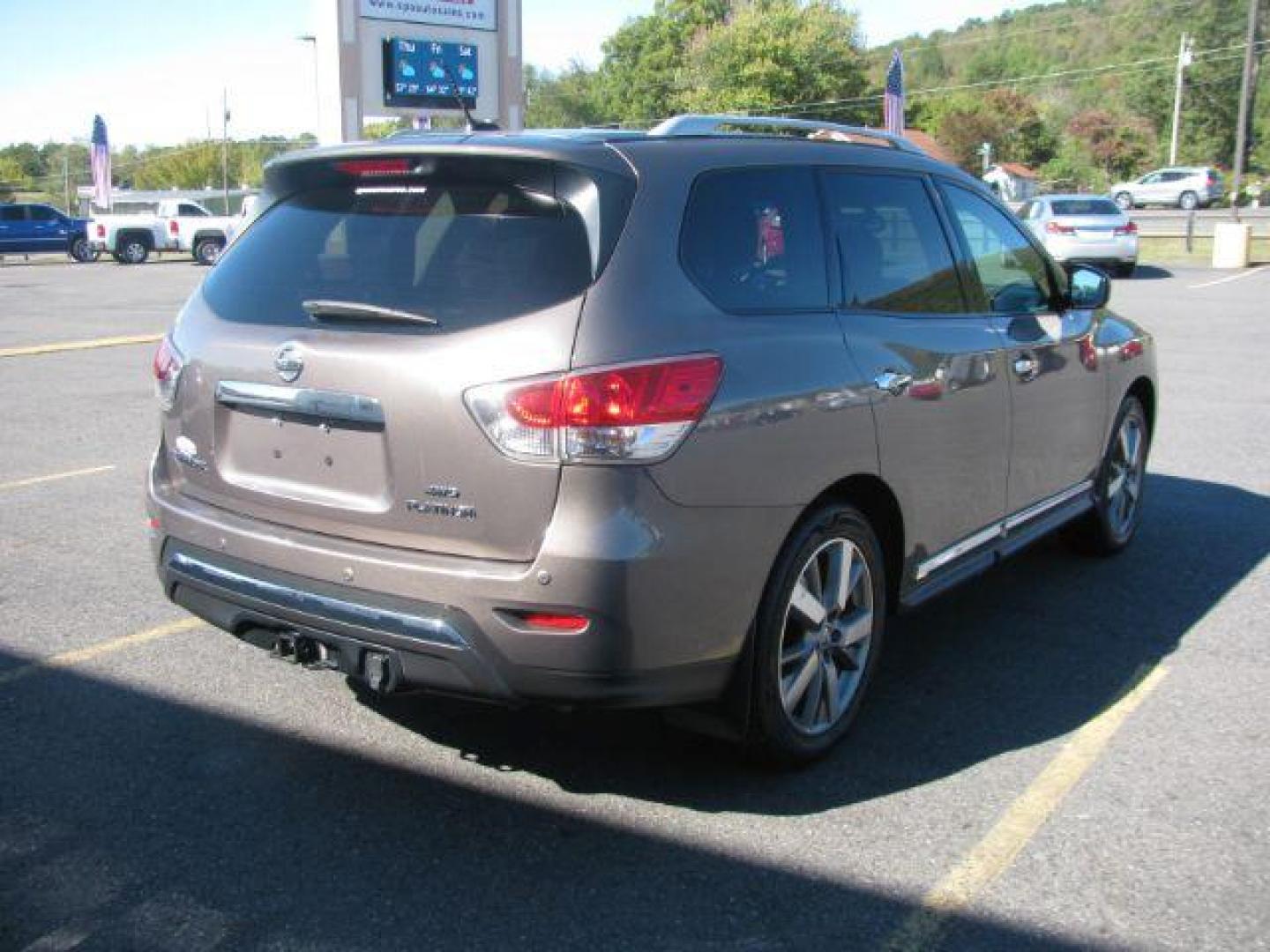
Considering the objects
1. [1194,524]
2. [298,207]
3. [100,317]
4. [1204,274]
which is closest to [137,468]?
[298,207]

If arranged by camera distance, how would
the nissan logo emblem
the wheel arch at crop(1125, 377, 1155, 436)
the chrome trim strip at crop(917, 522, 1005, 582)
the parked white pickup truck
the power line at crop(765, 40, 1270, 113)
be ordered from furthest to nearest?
1. the power line at crop(765, 40, 1270, 113)
2. the parked white pickup truck
3. the wheel arch at crop(1125, 377, 1155, 436)
4. the chrome trim strip at crop(917, 522, 1005, 582)
5. the nissan logo emblem

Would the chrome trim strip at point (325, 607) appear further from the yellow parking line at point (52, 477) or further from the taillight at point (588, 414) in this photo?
the yellow parking line at point (52, 477)

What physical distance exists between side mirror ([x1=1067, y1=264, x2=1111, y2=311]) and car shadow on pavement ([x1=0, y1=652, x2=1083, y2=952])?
3003 millimetres

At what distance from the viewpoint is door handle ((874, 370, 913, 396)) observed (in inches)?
154

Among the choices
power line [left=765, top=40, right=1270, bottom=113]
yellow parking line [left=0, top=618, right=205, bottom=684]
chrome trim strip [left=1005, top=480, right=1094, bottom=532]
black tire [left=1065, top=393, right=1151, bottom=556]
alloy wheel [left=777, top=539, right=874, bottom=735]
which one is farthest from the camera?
power line [left=765, top=40, right=1270, bottom=113]

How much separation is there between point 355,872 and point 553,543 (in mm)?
980

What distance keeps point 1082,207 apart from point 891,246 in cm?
2363

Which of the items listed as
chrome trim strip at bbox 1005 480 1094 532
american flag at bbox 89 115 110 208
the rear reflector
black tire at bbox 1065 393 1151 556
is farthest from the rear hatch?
american flag at bbox 89 115 110 208

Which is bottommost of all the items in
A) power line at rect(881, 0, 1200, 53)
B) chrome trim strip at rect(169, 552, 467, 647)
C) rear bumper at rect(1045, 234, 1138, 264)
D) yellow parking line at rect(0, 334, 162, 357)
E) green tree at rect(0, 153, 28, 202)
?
yellow parking line at rect(0, 334, 162, 357)

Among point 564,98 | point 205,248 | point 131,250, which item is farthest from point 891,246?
point 564,98

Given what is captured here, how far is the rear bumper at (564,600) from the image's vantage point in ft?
10.1

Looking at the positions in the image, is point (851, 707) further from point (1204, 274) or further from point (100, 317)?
point (1204, 274)

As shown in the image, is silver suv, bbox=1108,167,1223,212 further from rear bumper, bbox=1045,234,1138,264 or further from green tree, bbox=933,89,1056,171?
rear bumper, bbox=1045,234,1138,264

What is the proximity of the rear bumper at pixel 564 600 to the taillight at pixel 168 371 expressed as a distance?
0.65 m
